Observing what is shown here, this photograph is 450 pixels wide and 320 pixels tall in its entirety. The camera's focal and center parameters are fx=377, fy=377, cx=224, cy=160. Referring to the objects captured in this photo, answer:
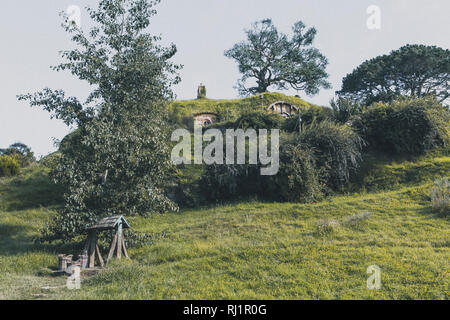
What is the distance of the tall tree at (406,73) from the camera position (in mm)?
42000

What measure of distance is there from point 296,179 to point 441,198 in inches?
232

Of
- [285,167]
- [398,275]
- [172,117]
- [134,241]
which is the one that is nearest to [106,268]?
[134,241]

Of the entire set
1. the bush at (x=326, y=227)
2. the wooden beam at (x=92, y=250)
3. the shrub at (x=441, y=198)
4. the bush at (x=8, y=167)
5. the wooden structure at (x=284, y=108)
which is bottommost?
the wooden beam at (x=92, y=250)

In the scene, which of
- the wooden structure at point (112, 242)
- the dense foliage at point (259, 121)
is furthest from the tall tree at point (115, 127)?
the dense foliage at point (259, 121)

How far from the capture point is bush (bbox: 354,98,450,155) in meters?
Answer: 20.2

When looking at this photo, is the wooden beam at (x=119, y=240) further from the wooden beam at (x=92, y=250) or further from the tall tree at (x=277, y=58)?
the tall tree at (x=277, y=58)

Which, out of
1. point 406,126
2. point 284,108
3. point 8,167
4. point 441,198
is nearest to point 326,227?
point 441,198

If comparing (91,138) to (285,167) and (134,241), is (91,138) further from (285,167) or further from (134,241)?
(285,167)

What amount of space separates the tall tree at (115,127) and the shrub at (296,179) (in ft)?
19.1

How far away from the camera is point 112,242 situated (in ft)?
41.1

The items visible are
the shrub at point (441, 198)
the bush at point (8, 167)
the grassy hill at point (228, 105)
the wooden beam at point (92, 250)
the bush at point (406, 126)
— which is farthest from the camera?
the grassy hill at point (228, 105)

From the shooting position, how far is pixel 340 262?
977cm

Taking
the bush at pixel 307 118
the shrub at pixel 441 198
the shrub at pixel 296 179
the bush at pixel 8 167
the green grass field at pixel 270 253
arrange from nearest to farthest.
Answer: the green grass field at pixel 270 253
the shrub at pixel 441 198
the shrub at pixel 296 179
the bush at pixel 307 118
the bush at pixel 8 167
